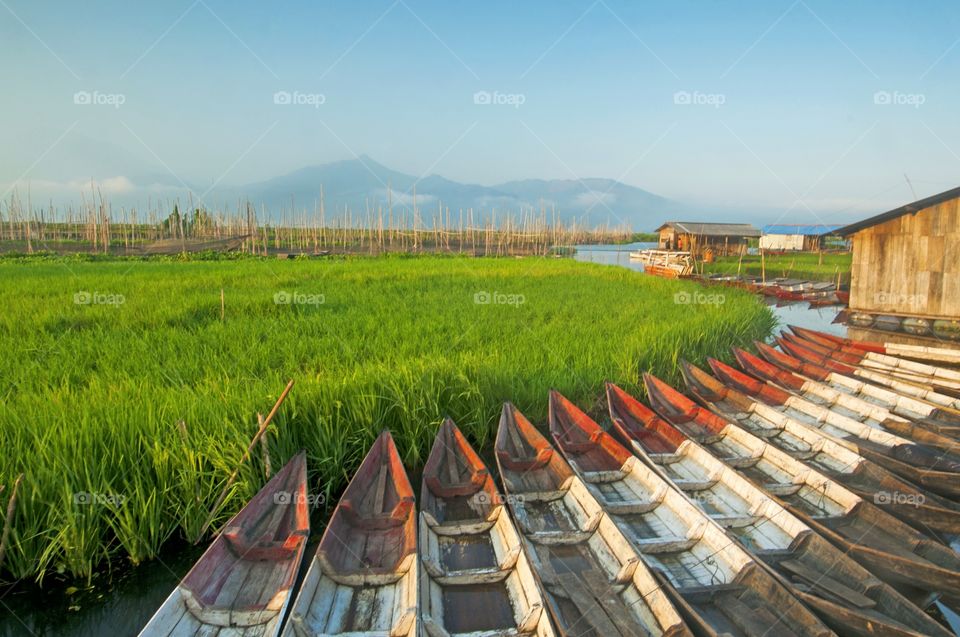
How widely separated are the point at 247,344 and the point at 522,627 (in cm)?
629

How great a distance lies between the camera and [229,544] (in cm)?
345

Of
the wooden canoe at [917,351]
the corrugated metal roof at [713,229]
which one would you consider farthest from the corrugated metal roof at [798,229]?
the wooden canoe at [917,351]

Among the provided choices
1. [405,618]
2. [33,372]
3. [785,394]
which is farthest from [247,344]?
[785,394]

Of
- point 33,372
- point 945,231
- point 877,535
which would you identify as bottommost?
point 877,535

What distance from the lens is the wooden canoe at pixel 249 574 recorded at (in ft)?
9.32

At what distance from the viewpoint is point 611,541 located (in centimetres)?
360

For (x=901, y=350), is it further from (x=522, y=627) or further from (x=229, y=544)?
(x=229, y=544)

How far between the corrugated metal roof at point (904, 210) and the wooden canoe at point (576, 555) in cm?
1144

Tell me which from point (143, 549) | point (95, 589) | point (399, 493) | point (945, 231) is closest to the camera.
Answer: point (95, 589)

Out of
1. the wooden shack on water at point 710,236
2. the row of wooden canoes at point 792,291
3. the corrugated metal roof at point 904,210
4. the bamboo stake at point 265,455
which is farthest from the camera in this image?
the wooden shack on water at point 710,236

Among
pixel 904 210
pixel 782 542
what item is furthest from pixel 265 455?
pixel 904 210

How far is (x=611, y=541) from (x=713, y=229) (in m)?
38.4

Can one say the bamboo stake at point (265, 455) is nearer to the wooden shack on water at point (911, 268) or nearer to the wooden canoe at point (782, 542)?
the wooden canoe at point (782, 542)

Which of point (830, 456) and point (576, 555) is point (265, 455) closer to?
point (576, 555)
